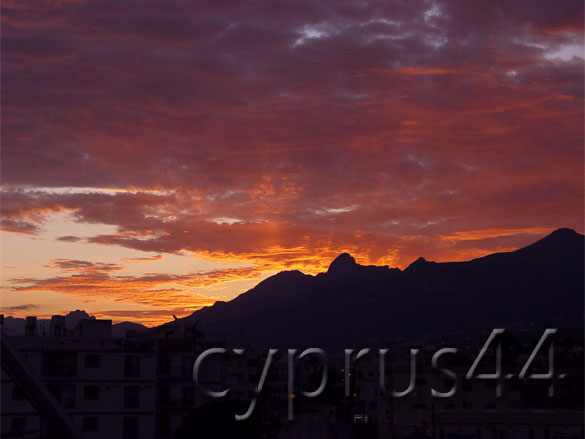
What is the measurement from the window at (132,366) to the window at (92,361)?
2.02 metres

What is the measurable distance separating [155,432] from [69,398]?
23.3ft

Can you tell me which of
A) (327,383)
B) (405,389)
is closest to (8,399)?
(405,389)

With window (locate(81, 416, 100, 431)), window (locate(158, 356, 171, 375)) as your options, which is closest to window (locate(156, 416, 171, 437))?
window (locate(158, 356, 171, 375))

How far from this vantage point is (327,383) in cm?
16238

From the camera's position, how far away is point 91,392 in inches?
2211

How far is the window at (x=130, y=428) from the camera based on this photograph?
56.5 metres

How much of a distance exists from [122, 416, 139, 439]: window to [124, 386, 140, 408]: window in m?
0.96

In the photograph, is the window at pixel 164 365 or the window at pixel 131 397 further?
the window at pixel 164 365

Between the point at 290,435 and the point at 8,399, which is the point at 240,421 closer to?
the point at 8,399

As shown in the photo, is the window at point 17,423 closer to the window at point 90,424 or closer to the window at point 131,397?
the window at point 90,424

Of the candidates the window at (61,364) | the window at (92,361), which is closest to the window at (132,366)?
the window at (92,361)

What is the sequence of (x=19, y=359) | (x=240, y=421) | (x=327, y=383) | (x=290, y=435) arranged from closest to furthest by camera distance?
(x=19, y=359) < (x=240, y=421) < (x=290, y=435) < (x=327, y=383)

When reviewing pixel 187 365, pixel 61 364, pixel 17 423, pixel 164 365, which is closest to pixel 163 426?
pixel 164 365

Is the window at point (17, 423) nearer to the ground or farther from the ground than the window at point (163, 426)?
farther from the ground
